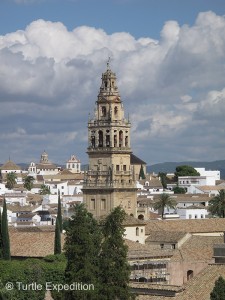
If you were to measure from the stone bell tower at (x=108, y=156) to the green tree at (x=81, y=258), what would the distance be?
32878mm

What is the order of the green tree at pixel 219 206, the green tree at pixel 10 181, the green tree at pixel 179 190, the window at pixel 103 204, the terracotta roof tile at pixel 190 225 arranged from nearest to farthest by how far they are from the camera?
the terracotta roof tile at pixel 190 225, the window at pixel 103 204, the green tree at pixel 219 206, the green tree at pixel 179 190, the green tree at pixel 10 181

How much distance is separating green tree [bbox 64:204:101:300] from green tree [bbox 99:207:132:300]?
14.8 inches

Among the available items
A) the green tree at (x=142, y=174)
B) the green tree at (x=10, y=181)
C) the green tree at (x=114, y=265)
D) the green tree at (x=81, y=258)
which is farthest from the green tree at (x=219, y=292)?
the green tree at (x=142, y=174)

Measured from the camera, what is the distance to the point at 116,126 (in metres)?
69.8

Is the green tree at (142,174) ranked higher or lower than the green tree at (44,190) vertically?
higher

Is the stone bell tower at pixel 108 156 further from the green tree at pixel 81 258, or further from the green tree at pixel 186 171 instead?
the green tree at pixel 186 171

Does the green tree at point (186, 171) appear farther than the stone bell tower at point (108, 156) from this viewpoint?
Yes

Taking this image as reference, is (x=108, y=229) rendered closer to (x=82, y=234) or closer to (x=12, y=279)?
(x=82, y=234)

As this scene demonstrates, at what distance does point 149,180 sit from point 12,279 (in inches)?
4699

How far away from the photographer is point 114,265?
3447 cm

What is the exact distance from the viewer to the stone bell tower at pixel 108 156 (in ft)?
228

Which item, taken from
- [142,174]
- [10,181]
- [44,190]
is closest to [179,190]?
[44,190]

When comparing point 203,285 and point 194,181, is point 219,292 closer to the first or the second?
point 203,285

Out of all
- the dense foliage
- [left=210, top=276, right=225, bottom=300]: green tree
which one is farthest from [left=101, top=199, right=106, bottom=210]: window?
[left=210, top=276, right=225, bottom=300]: green tree
